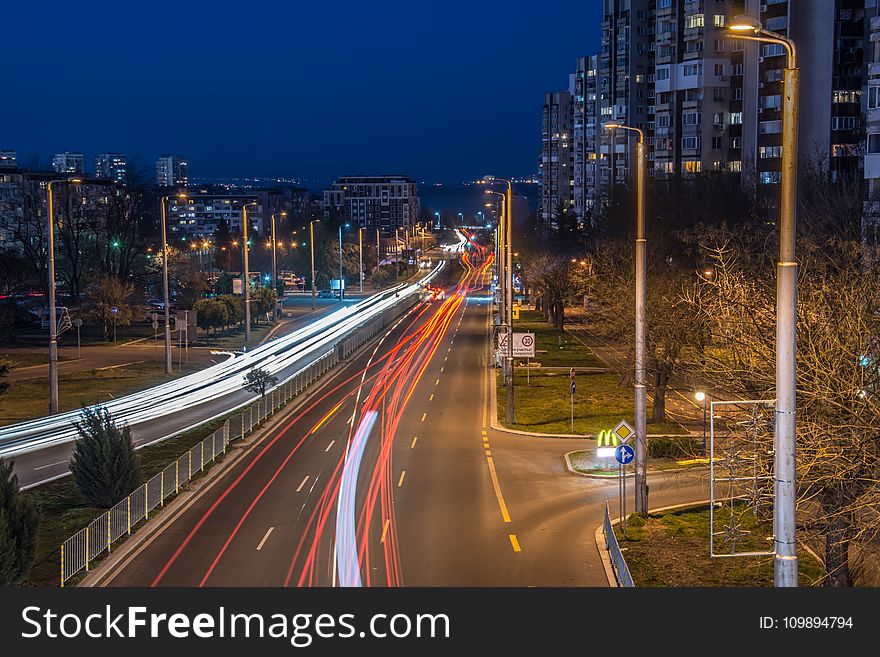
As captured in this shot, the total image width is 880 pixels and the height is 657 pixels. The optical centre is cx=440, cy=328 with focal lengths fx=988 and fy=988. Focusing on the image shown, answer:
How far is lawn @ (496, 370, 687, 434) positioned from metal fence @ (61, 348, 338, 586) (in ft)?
28.9

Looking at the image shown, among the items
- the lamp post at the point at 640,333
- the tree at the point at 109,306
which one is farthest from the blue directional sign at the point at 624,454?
the tree at the point at 109,306

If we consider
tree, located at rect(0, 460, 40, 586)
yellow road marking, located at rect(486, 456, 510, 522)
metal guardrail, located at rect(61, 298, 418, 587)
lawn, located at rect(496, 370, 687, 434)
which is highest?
tree, located at rect(0, 460, 40, 586)

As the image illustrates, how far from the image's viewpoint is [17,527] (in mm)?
16047

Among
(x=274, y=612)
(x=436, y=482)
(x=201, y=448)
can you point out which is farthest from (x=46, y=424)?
(x=274, y=612)

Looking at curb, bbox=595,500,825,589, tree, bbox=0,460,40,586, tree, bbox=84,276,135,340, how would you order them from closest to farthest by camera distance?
1. tree, bbox=0,460,40,586
2. curb, bbox=595,500,825,589
3. tree, bbox=84,276,135,340

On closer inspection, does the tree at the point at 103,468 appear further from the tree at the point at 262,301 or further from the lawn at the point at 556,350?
the tree at the point at 262,301

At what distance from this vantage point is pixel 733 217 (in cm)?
4688

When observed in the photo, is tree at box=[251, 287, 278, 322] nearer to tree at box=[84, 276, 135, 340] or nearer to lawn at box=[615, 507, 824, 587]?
tree at box=[84, 276, 135, 340]

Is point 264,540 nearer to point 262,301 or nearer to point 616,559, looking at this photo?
point 616,559

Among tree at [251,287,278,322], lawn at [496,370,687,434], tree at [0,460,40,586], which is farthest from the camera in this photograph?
tree at [251,287,278,322]

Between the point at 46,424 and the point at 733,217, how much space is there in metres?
31.6

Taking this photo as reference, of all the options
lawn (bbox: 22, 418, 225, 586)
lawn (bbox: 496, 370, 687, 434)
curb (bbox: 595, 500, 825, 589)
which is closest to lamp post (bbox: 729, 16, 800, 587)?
curb (bbox: 595, 500, 825, 589)

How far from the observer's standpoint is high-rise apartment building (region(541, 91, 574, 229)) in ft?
590

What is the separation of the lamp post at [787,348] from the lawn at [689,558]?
236 inches
